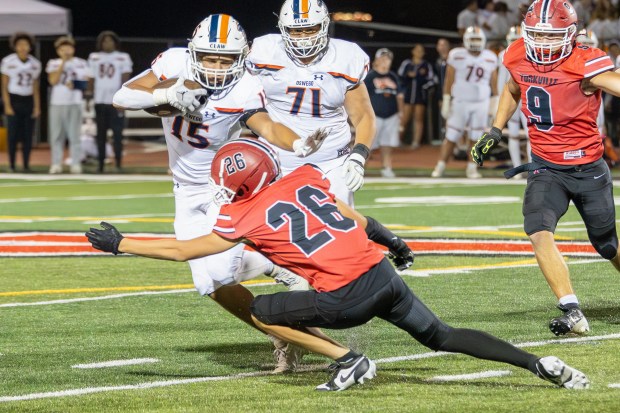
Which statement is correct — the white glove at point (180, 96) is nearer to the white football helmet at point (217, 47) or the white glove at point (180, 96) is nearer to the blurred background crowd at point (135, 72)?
the white football helmet at point (217, 47)

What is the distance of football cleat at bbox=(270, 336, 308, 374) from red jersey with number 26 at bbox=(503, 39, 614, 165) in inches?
82.1

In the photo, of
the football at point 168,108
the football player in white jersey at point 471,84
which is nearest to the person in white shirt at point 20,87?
the football player in white jersey at point 471,84

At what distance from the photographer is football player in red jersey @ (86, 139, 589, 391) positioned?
5.73 meters

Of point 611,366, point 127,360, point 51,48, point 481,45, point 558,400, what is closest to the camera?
point 558,400

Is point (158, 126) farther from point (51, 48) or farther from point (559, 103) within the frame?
point (559, 103)

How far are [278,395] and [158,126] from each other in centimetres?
2106

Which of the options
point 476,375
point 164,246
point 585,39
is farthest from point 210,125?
point 585,39

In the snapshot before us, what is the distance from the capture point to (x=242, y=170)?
578 cm

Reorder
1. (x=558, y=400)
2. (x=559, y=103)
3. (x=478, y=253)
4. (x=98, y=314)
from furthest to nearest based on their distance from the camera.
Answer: (x=478, y=253), (x=98, y=314), (x=559, y=103), (x=558, y=400)

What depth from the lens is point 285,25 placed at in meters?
7.75

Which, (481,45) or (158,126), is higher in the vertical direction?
(481,45)

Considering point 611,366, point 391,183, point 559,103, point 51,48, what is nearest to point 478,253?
point 559,103

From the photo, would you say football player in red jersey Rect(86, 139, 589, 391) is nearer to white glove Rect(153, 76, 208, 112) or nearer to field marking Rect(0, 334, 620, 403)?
field marking Rect(0, 334, 620, 403)

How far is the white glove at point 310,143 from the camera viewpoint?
623cm
